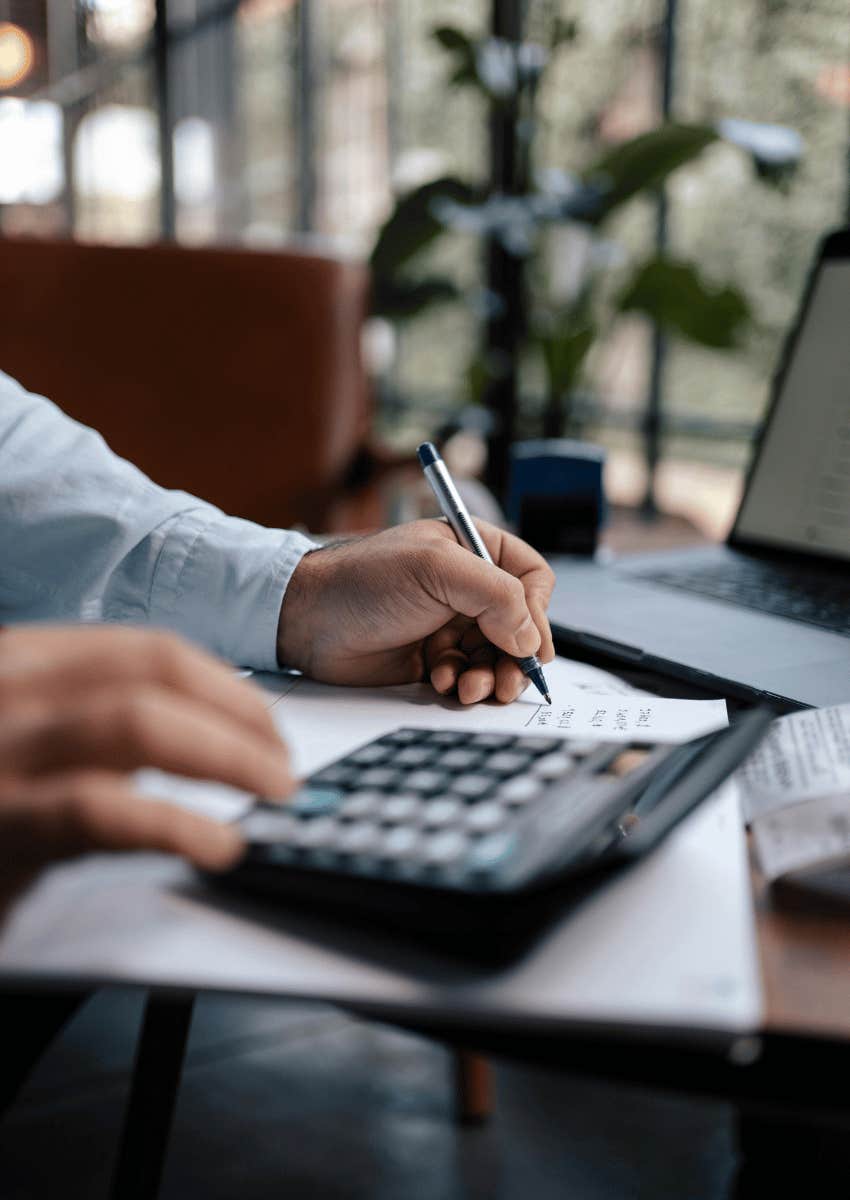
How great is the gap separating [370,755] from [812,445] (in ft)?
2.28

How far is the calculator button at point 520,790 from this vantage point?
15.3 inches

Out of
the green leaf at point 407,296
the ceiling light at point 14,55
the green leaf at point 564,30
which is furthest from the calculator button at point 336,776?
the ceiling light at point 14,55

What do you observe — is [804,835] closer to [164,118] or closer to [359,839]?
[359,839]

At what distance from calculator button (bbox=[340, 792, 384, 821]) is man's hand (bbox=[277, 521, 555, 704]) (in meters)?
0.20

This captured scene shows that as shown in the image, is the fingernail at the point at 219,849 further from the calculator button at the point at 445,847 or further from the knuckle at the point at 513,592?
the knuckle at the point at 513,592

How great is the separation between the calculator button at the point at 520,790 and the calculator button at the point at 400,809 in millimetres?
31

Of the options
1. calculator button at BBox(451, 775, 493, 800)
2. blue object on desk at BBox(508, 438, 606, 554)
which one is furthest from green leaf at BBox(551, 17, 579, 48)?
calculator button at BBox(451, 775, 493, 800)

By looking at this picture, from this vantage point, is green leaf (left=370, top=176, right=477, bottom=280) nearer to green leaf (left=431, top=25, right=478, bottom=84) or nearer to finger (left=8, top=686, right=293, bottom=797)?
green leaf (left=431, top=25, right=478, bottom=84)

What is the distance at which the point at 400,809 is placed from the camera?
1.28ft

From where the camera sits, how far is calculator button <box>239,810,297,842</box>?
0.37 m

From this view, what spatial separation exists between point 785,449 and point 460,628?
20.0 inches

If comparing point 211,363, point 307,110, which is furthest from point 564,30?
point 307,110

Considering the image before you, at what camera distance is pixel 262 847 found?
14.3 inches

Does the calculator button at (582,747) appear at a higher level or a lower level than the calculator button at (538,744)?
higher
